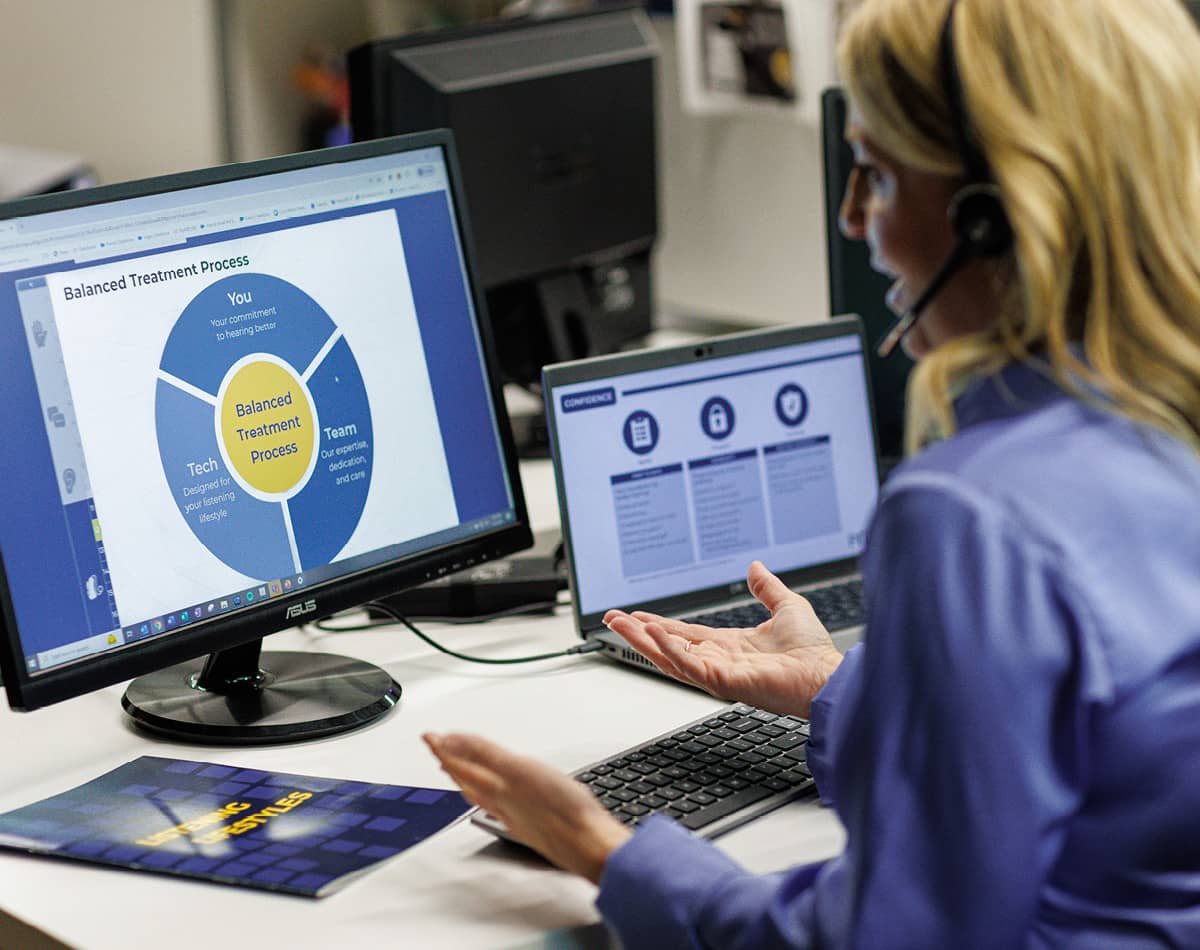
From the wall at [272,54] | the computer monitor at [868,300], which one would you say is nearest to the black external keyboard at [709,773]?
the computer monitor at [868,300]

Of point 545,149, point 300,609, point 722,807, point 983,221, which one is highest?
point 545,149

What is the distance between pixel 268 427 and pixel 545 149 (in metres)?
0.77

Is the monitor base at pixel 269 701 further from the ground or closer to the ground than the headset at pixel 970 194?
closer to the ground

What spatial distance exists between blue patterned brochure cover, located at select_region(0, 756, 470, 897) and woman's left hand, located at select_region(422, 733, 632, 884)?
0.06 metres

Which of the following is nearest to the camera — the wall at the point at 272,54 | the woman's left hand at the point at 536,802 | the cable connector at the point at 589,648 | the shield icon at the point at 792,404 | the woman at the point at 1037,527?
the woman at the point at 1037,527

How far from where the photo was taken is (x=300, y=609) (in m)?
1.13

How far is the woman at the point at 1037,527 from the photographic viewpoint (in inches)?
27.0

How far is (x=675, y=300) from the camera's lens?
247 centimetres

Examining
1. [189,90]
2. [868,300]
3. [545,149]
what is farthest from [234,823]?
[189,90]

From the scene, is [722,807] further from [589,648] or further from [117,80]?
[117,80]

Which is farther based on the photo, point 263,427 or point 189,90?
point 189,90

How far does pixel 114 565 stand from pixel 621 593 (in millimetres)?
436

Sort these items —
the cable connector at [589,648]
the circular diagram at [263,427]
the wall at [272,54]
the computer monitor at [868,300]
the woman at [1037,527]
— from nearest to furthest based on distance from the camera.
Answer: the woman at [1037,527]
the circular diagram at [263,427]
the cable connector at [589,648]
the computer monitor at [868,300]
the wall at [272,54]

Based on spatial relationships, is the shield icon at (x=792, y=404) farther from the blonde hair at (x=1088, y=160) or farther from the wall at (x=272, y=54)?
the wall at (x=272, y=54)
